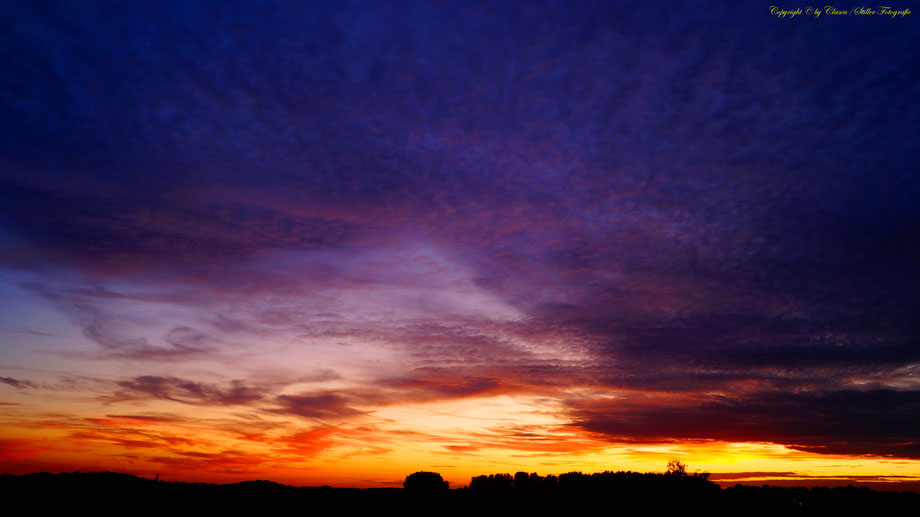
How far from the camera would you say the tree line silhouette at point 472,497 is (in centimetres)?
8969

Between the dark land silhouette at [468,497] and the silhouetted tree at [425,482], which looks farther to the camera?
the silhouetted tree at [425,482]

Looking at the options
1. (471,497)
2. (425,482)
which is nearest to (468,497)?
(471,497)

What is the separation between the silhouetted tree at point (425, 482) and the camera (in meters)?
136

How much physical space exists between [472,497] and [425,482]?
1630 centimetres

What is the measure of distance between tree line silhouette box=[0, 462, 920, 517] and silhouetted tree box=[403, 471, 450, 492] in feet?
0.81

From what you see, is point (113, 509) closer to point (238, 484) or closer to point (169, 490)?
point (169, 490)

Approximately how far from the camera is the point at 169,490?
101 meters

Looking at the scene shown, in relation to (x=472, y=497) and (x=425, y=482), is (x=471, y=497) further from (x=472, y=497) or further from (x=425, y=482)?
(x=425, y=482)

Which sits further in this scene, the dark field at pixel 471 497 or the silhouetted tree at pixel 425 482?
the silhouetted tree at pixel 425 482

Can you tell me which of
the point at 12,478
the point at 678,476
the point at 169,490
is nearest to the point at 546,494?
the point at 678,476

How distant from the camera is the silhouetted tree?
5359 inches

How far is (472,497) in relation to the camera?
416ft

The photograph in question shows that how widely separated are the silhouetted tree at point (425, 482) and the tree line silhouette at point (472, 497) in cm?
25

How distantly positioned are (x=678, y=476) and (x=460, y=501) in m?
46.2
